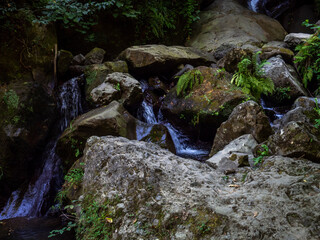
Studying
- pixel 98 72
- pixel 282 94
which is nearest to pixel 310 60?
pixel 282 94

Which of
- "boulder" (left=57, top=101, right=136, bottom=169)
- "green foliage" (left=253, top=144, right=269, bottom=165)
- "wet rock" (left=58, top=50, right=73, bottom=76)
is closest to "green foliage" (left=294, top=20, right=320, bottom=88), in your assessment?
"green foliage" (left=253, top=144, right=269, bottom=165)

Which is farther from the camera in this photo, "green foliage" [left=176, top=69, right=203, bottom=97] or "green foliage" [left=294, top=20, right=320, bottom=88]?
"green foliage" [left=294, top=20, right=320, bottom=88]

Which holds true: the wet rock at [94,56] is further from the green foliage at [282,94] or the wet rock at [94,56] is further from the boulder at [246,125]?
the green foliage at [282,94]

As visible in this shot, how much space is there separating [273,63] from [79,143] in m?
6.66

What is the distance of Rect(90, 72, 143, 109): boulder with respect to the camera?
611cm

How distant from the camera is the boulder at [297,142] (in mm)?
2871

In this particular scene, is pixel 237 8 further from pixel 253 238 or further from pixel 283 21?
pixel 253 238

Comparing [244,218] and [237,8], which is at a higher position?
[237,8]

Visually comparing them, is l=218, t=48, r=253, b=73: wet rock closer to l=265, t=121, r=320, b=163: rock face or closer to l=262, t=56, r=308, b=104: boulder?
l=262, t=56, r=308, b=104: boulder

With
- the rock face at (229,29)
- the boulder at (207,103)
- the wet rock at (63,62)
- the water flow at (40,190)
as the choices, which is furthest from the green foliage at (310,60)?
the water flow at (40,190)

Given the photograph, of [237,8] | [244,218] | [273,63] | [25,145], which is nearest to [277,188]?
[244,218]

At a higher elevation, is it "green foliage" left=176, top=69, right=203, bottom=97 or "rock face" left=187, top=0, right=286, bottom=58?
"rock face" left=187, top=0, right=286, bottom=58

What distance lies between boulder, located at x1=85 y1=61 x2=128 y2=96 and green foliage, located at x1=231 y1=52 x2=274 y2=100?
362 cm

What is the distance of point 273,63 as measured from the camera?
24.3 ft
